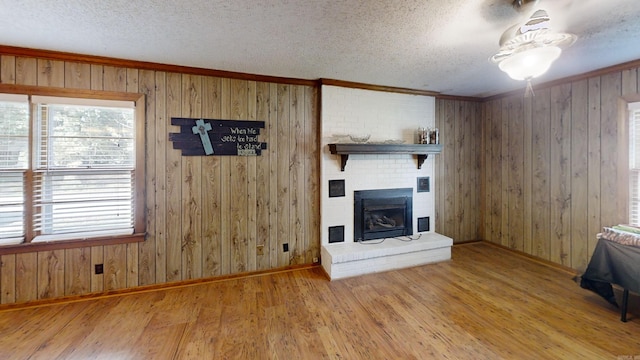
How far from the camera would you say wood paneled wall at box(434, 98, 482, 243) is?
418 centimetres

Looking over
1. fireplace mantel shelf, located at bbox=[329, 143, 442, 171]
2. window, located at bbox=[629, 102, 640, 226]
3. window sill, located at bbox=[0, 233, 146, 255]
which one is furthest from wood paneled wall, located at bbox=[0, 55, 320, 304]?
window, located at bbox=[629, 102, 640, 226]

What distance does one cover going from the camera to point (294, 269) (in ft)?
10.9

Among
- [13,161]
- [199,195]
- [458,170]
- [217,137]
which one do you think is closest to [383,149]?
[458,170]

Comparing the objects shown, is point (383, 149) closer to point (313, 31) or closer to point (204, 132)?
point (313, 31)

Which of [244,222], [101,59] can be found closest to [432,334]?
[244,222]

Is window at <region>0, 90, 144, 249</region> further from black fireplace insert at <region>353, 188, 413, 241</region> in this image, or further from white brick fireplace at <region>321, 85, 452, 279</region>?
black fireplace insert at <region>353, 188, 413, 241</region>

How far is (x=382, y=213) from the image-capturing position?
12.2 ft

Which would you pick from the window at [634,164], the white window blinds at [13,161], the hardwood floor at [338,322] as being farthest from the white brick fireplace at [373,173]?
the white window blinds at [13,161]

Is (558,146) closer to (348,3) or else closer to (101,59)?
(348,3)

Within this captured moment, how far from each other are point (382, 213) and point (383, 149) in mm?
968

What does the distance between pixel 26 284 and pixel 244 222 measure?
2121 millimetres

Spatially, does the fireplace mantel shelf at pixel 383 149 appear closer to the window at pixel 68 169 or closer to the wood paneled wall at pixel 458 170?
the wood paneled wall at pixel 458 170

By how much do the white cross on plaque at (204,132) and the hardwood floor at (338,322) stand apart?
1.59 meters

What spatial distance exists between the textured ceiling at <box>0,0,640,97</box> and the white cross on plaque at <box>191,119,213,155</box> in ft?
2.10
